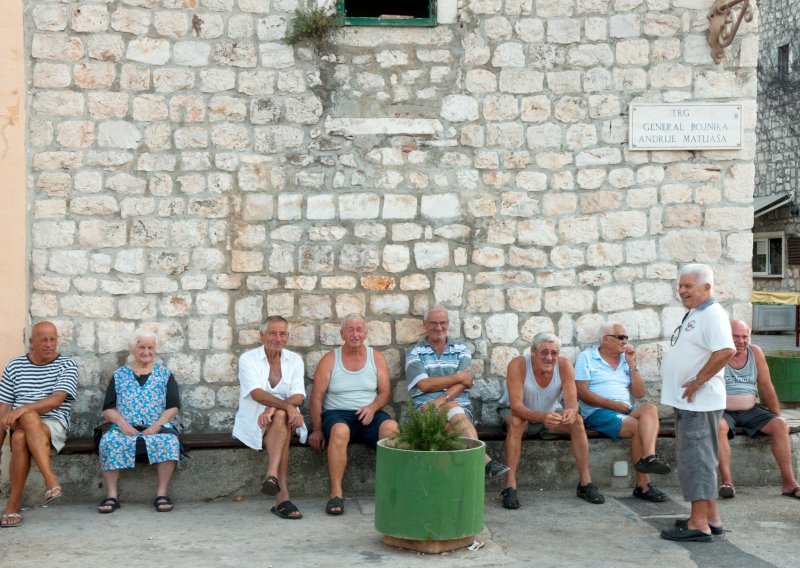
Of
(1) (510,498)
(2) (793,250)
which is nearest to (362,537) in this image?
(1) (510,498)

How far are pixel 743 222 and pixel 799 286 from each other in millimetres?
13794

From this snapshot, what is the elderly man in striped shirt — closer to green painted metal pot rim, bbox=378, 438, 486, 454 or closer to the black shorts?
green painted metal pot rim, bbox=378, 438, 486, 454

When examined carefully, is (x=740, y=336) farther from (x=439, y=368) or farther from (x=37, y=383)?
(x=37, y=383)

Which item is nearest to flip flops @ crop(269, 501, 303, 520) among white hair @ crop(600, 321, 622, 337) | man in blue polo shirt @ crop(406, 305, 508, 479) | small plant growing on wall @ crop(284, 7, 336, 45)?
man in blue polo shirt @ crop(406, 305, 508, 479)

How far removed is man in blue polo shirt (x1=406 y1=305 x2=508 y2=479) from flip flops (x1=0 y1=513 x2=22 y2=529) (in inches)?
106

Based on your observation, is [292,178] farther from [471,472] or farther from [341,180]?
[471,472]

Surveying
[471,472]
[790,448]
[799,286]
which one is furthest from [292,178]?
[799,286]

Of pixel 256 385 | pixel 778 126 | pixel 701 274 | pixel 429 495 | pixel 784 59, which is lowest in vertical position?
pixel 429 495

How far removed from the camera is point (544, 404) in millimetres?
6938

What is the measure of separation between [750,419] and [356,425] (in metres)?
2.87

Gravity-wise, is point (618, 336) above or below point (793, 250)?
below

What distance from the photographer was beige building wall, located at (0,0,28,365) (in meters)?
6.89

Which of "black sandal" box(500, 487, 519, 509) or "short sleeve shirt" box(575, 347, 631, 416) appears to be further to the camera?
"short sleeve shirt" box(575, 347, 631, 416)

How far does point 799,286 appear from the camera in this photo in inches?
792
